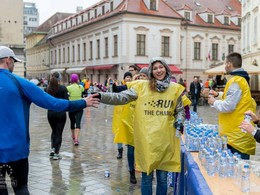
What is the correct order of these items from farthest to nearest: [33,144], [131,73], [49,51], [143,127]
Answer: [49,51] → [33,144] → [131,73] → [143,127]

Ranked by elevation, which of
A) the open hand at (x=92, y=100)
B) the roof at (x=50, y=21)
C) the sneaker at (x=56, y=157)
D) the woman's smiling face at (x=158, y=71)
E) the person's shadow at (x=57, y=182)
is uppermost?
the roof at (x=50, y=21)

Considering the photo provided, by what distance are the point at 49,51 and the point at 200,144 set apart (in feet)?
192

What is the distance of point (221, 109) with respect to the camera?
4832 mm

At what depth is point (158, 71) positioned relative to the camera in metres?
4.60

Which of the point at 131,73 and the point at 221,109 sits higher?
the point at 131,73

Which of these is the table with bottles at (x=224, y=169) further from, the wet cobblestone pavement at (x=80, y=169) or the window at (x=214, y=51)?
the window at (x=214, y=51)

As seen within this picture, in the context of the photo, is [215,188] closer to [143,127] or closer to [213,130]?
[143,127]

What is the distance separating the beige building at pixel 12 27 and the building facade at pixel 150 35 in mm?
11411

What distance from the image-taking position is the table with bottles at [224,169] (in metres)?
3.37

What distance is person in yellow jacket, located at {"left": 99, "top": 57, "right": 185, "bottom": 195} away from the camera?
173 inches

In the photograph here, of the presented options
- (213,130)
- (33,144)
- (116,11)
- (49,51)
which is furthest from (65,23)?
(213,130)

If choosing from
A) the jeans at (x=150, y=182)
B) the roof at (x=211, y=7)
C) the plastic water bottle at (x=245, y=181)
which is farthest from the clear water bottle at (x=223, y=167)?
the roof at (x=211, y=7)

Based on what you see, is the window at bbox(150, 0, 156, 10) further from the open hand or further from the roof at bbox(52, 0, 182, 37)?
the open hand

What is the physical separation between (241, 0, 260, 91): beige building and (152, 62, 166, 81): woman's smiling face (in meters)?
23.2
